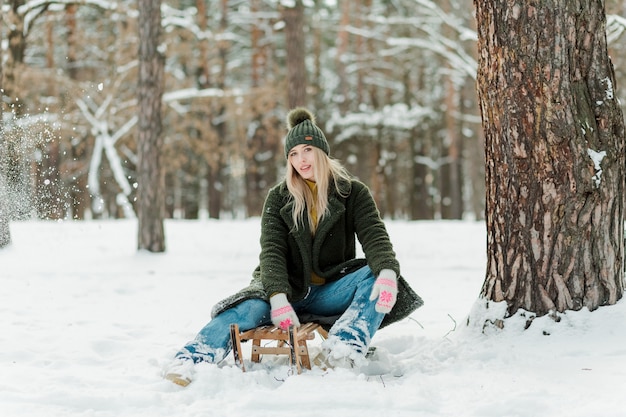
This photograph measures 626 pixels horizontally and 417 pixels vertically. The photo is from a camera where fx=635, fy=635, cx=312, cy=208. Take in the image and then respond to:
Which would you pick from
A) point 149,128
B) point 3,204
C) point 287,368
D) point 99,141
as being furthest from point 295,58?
point 287,368

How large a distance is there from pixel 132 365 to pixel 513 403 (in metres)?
1.95

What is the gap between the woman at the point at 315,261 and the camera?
3230mm

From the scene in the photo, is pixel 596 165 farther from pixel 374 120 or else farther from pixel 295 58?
pixel 374 120

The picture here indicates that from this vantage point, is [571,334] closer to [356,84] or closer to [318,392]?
[318,392]

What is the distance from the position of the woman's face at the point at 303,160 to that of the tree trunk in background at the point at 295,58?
642cm

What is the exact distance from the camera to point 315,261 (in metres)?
3.49

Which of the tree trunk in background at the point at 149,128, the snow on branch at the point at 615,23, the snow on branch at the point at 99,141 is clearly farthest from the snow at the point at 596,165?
the snow on branch at the point at 99,141

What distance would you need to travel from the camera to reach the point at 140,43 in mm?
8219

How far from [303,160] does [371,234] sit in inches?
21.8

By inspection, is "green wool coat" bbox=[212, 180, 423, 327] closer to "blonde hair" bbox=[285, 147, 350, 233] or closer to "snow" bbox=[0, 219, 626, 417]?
"blonde hair" bbox=[285, 147, 350, 233]

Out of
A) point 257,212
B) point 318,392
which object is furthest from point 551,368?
point 257,212

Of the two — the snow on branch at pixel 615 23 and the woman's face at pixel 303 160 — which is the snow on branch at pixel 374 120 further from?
the woman's face at pixel 303 160

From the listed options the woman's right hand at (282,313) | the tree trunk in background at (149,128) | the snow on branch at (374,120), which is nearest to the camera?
the woman's right hand at (282,313)

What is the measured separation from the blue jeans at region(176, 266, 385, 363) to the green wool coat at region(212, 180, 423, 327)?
0.07 metres
